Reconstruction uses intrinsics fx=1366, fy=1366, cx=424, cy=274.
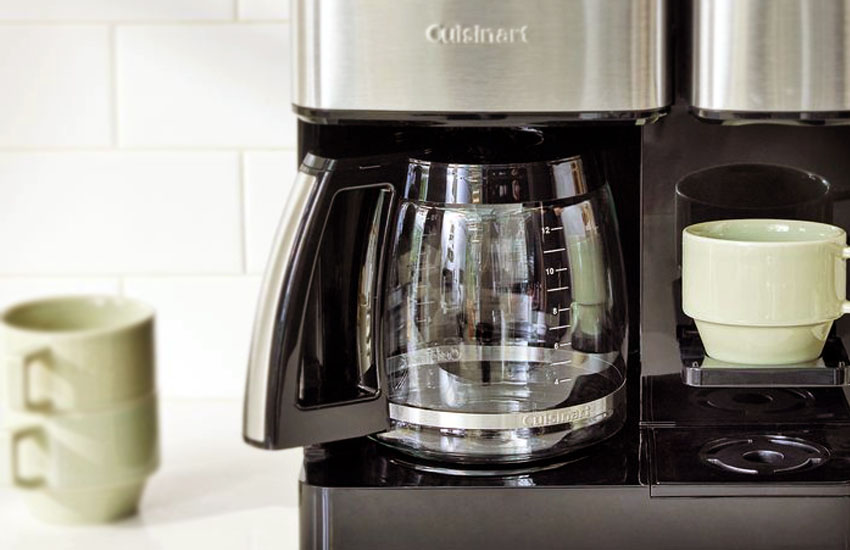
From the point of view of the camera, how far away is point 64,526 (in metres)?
0.79

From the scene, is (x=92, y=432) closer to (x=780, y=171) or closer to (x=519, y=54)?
(x=519, y=54)

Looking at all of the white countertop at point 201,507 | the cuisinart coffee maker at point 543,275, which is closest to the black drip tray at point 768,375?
the cuisinart coffee maker at point 543,275

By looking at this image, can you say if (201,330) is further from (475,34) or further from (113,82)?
(475,34)

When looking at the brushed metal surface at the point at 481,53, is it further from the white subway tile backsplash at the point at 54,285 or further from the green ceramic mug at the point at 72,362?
the white subway tile backsplash at the point at 54,285

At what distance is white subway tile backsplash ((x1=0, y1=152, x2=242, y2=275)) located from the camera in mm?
1041

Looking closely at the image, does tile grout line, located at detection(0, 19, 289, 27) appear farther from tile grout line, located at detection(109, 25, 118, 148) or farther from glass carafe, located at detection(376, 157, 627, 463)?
glass carafe, located at detection(376, 157, 627, 463)

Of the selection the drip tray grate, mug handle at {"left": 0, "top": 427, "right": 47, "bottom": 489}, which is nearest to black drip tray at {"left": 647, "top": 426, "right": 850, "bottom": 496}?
the drip tray grate

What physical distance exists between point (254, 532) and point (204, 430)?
0.66 feet

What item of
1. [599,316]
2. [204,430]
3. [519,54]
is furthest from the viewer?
[204,430]

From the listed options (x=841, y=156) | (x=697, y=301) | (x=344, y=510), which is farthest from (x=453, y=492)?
(x=841, y=156)

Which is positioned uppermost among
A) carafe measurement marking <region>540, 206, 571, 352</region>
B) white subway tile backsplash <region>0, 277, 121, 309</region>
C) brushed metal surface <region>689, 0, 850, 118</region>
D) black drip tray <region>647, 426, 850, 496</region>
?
brushed metal surface <region>689, 0, 850, 118</region>

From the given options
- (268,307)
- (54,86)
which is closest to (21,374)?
(268,307)

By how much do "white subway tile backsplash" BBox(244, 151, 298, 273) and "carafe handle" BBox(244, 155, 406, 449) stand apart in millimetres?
289

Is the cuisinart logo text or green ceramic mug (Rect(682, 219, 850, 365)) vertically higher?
the cuisinart logo text
